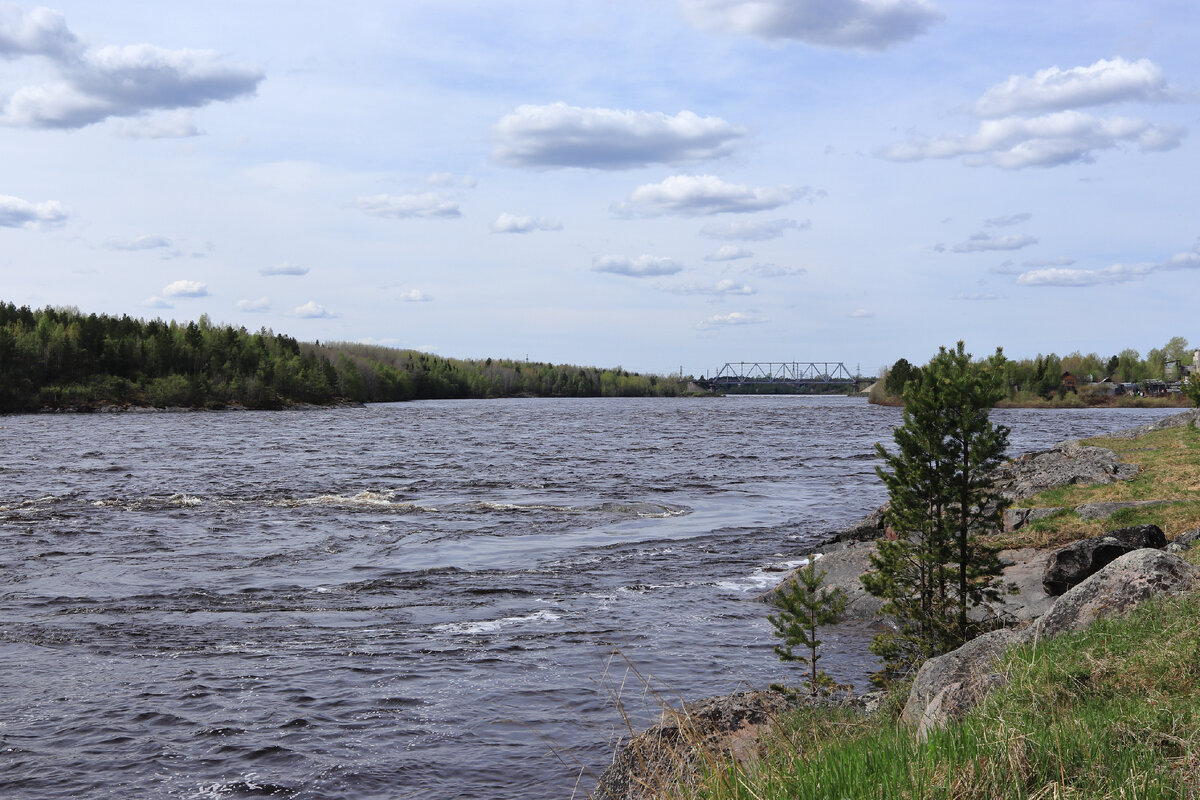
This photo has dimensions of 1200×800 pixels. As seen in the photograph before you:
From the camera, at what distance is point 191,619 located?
1661 centimetres

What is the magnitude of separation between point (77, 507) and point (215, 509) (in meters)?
4.47

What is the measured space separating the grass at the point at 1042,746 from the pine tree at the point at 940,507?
4223mm

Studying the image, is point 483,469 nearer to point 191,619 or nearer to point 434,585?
point 434,585

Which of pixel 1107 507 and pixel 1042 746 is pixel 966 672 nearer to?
pixel 1042 746

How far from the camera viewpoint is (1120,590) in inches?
359

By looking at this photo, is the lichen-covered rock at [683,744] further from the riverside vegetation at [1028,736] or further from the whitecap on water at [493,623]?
the whitecap on water at [493,623]

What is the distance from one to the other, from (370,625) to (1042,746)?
43.2ft

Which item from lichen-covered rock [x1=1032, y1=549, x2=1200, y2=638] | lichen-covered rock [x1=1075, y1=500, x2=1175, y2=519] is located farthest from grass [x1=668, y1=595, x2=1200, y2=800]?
lichen-covered rock [x1=1075, y1=500, x2=1175, y2=519]

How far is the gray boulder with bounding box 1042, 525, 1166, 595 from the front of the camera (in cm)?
1409

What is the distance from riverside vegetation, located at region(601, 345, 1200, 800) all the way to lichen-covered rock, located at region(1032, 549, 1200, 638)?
0.05m

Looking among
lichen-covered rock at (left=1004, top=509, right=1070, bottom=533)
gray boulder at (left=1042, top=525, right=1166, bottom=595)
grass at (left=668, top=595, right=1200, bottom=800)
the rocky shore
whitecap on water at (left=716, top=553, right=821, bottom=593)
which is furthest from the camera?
lichen-covered rock at (left=1004, top=509, right=1070, bottom=533)

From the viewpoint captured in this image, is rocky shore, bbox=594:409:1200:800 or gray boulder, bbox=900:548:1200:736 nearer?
rocky shore, bbox=594:409:1200:800

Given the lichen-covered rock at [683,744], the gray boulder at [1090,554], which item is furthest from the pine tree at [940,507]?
the lichen-covered rock at [683,744]

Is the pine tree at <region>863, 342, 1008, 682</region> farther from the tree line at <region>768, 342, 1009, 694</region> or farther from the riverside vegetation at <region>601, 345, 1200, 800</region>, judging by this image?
the riverside vegetation at <region>601, 345, 1200, 800</region>
